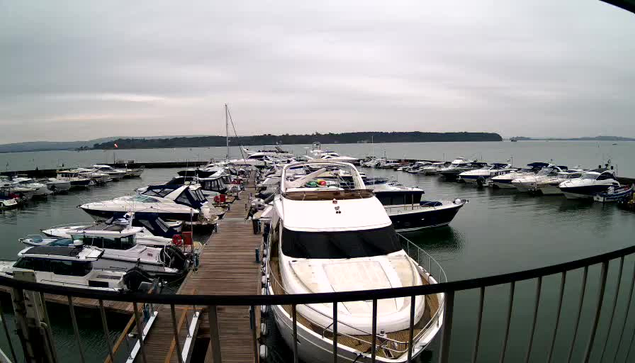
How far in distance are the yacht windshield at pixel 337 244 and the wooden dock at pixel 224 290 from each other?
6.95ft

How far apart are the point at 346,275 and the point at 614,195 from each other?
32864mm

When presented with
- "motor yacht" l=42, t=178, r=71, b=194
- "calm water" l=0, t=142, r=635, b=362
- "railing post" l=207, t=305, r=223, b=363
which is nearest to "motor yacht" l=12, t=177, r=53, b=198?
"calm water" l=0, t=142, r=635, b=362

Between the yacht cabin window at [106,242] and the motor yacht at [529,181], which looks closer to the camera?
the yacht cabin window at [106,242]

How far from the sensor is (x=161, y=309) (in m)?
8.73

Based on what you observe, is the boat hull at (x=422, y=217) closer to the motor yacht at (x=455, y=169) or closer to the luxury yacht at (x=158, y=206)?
the luxury yacht at (x=158, y=206)

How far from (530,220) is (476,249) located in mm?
9308

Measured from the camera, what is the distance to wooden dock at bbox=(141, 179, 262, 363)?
7.19m

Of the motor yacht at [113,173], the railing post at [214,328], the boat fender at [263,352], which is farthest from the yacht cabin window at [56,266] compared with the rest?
the motor yacht at [113,173]

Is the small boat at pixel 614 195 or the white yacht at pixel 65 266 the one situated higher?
the white yacht at pixel 65 266

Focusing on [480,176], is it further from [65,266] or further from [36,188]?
[36,188]

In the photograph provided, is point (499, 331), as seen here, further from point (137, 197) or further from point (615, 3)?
point (137, 197)

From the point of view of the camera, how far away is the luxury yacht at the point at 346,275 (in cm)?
574

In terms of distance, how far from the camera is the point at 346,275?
7.24 meters

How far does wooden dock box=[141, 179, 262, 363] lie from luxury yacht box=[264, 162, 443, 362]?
982mm
